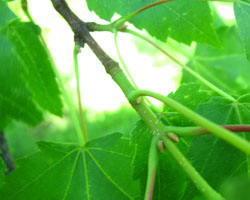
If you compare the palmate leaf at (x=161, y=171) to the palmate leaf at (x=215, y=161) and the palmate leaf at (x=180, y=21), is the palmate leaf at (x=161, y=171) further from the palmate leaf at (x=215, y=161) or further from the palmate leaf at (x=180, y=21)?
the palmate leaf at (x=180, y=21)

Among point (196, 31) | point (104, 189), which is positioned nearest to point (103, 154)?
point (104, 189)

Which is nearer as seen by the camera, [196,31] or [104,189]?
[104,189]

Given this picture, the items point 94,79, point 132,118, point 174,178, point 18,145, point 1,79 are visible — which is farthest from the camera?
point 94,79

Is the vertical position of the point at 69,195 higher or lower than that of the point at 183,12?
lower

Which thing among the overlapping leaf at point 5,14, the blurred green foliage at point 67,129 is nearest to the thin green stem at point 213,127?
the overlapping leaf at point 5,14

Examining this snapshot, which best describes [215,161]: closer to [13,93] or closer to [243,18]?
[243,18]

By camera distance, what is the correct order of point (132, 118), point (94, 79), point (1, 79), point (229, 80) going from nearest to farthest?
1. point (1, 79)
2. point (229, 80)
3. point (132, 118)
4. point (94, 79)

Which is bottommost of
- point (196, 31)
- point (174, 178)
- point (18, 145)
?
point (174, 178)

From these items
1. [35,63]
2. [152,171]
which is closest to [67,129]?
[35,63]

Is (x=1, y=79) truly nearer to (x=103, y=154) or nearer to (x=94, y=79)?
(x=103, y=154)
